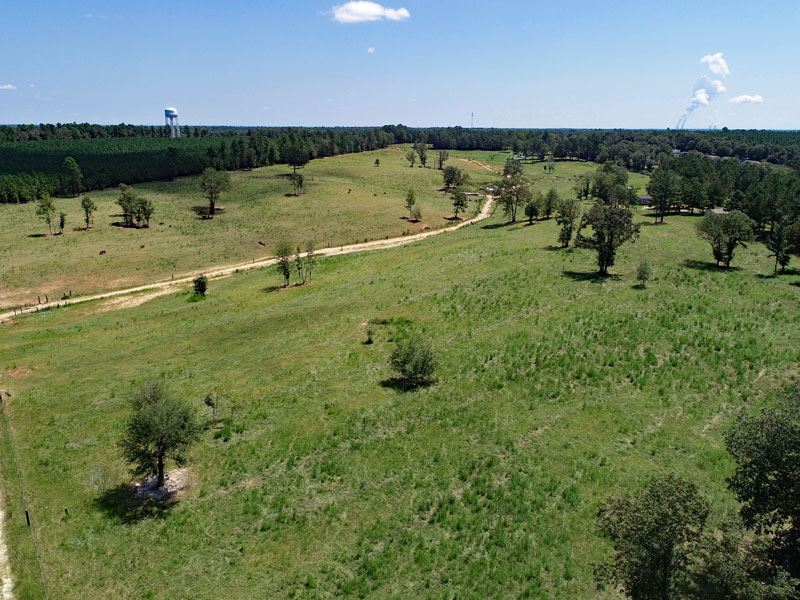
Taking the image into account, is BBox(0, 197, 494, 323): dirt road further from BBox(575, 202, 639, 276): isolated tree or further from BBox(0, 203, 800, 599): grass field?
BBox(575, 202, 639, 276): isolated tree

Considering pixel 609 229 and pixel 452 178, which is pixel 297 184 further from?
pixel 609 229

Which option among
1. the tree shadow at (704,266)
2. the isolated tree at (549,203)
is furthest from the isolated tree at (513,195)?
the tree shadow at (704,266)

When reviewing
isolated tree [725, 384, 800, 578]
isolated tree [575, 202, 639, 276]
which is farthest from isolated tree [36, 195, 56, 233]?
isolated tree [725, 384, 800, 578]

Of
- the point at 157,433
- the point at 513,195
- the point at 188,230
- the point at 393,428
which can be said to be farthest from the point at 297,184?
the point at 157,433

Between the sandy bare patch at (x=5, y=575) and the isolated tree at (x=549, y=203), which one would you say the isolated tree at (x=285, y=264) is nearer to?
the sandy bare patch at (x=5, y=575)

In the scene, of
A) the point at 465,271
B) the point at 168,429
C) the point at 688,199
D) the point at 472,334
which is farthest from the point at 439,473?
the point at 688,199

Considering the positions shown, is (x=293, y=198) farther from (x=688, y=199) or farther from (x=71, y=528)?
(x=71, y=528)

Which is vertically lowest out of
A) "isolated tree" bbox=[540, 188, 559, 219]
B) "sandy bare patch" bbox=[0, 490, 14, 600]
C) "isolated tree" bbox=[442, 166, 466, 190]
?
"sandy bare patch" bbox=[0, 490, 14, 600]
